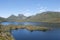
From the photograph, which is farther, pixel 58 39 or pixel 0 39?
pixel 58 39

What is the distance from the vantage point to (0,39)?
48062mm

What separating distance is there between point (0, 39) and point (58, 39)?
47.0 meters

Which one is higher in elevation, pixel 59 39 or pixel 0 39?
pixel 0 39

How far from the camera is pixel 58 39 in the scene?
8450cm

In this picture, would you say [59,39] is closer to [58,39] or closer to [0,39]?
[58,39]

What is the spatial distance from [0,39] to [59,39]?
155 ft

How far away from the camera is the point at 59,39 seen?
277ft

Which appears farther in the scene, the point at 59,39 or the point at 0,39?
the point at 59,39

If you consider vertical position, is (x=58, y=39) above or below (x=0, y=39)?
below

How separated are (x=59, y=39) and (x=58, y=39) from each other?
0.63 m

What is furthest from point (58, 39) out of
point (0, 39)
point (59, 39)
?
point (0, 39)
